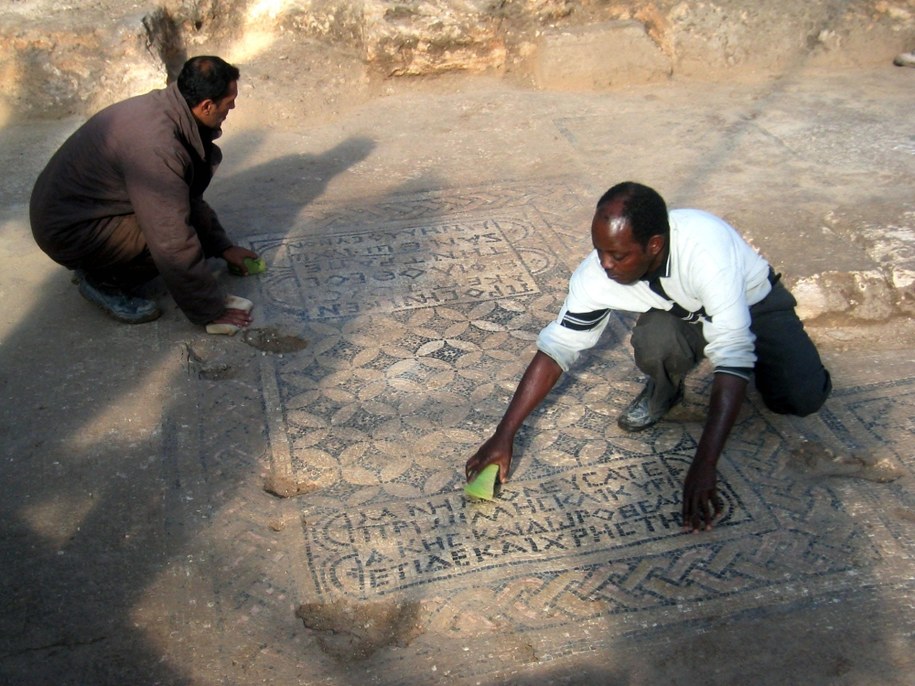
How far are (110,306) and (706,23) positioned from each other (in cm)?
437

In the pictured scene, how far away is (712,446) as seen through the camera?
255 centimetres

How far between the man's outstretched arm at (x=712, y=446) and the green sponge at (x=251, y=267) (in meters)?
2.25

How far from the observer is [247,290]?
4.05 m

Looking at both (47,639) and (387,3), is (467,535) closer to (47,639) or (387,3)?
(47,639)

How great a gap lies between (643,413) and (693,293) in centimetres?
57

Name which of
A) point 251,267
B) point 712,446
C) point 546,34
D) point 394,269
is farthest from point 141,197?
point 546,34

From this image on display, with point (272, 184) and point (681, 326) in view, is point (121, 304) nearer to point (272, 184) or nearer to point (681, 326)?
point (272, 184)

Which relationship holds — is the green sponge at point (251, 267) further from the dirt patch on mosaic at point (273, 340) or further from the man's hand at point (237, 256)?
the dirt patch on mosaic at point (273, 340)

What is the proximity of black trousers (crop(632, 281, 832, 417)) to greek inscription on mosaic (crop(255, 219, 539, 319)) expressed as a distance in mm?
1035

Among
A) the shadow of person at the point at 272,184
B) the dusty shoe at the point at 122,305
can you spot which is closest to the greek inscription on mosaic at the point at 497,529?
the dusty shoe at the point at 122,305

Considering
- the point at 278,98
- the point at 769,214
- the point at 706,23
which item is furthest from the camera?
the point at 706,23

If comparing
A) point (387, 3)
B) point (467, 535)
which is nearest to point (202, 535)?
point (467, 535)

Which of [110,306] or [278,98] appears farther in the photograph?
[278,98]

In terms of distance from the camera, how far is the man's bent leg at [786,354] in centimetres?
309
